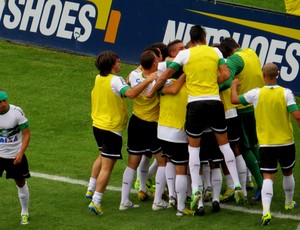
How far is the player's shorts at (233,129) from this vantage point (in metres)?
12.2

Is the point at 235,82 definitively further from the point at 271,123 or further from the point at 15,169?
the point at 15,169

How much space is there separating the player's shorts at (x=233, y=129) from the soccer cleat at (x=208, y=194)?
0.71 meters

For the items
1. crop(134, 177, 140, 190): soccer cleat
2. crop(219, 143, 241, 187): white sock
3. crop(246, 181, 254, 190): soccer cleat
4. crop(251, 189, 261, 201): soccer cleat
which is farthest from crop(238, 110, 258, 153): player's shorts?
crop(134, 177, 140, 190): soccer cleat

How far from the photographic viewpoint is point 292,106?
1095 cm

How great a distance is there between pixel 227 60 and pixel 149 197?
2.21m

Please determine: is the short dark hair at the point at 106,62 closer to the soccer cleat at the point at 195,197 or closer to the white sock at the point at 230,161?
the white sock at the point at 230,161

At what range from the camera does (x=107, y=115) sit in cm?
1176

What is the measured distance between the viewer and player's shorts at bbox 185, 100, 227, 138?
11211mm

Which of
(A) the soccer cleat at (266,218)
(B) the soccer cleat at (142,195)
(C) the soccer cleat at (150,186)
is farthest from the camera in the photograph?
(C) the soccer cleat at (150,186)

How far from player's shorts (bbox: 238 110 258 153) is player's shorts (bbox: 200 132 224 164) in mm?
814

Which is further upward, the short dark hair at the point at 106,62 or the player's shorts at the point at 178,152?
the short dark hair at the point at 106,62

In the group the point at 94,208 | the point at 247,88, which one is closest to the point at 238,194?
the point at 247,88

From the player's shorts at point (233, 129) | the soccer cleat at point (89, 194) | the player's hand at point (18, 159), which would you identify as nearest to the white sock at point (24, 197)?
the player's hand at point (18, 159)

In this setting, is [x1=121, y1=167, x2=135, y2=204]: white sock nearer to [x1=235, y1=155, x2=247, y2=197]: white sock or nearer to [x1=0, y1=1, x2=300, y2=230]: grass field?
[x1=0, y1=1, x2=300, y2=230]: grass field
